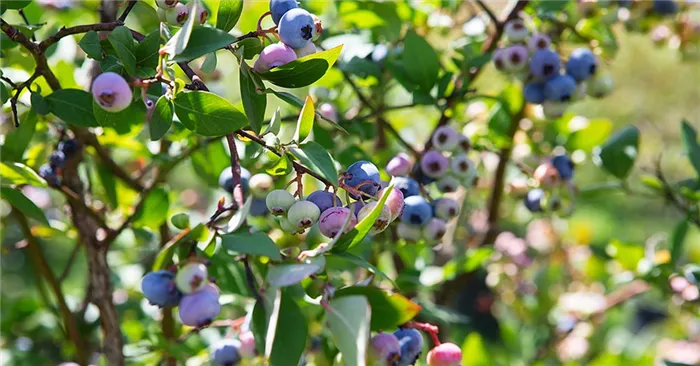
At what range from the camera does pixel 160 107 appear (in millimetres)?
606

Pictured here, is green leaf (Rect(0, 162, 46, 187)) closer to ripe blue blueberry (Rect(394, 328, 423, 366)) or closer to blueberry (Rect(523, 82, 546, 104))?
ripe blue blueberry (Rect(394, 328, 423, 366))

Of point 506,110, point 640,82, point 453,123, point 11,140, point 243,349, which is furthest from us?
point 640,82

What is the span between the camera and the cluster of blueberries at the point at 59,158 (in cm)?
94

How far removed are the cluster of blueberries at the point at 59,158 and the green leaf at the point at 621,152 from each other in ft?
2.58

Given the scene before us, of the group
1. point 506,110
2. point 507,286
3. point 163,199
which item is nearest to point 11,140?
point 163,199

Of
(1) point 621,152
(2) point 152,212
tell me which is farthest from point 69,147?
(1) point 621,152

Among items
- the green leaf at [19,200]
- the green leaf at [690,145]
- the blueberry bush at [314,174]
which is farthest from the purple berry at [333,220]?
the green leaf at [690,145]

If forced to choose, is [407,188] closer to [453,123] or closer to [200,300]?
[200,300]

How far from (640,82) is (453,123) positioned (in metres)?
5.20

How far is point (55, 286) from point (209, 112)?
59cm

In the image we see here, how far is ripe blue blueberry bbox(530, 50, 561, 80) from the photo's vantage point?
1038 mm

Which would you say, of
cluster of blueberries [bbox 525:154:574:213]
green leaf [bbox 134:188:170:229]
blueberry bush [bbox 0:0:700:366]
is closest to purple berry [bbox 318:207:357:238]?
blueberry bush [bbox 0:0:700:366]

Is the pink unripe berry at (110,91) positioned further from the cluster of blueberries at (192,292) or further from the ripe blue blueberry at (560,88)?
the ripe blue blueberry at (560,88)

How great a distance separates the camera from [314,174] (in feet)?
A: 2.00
